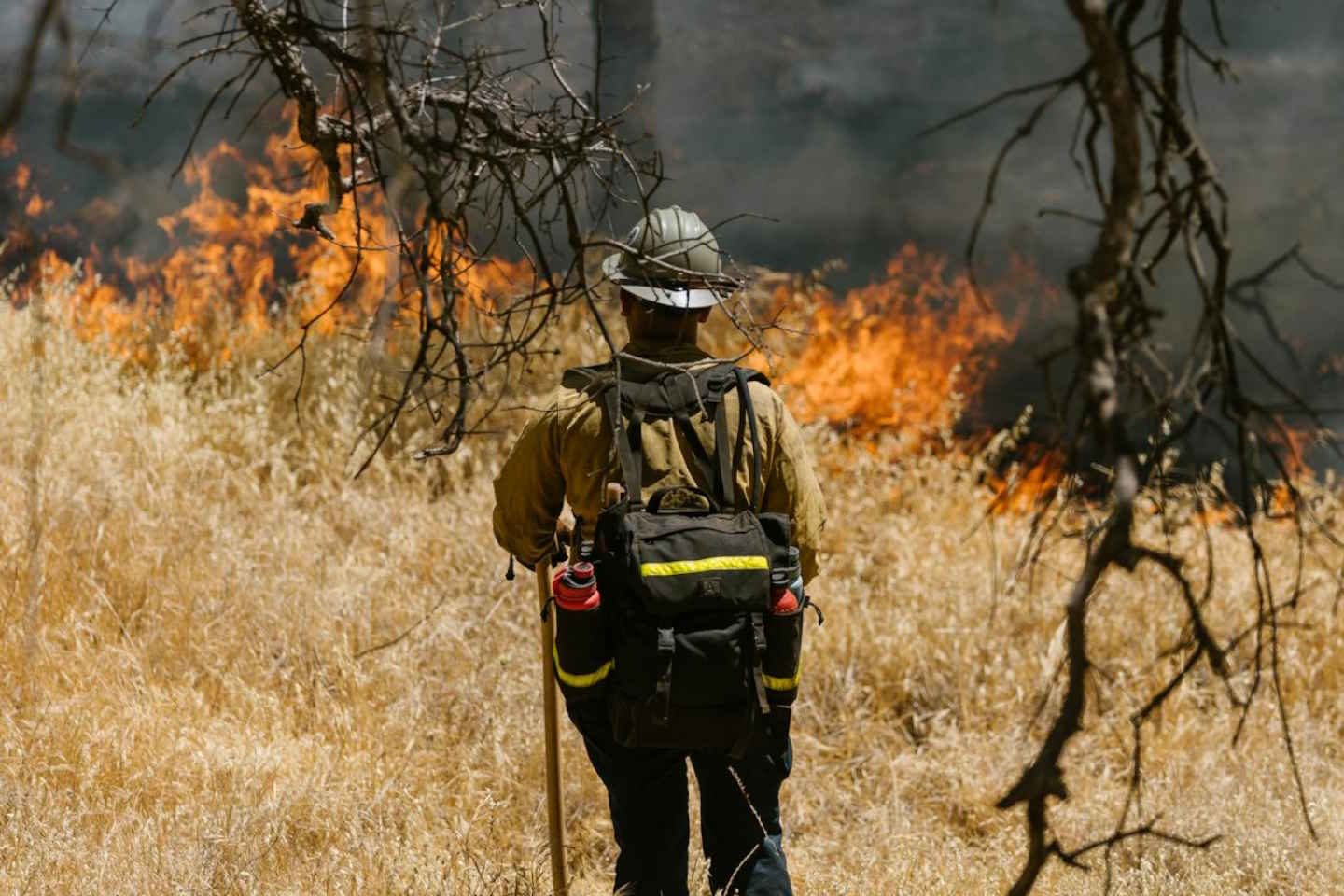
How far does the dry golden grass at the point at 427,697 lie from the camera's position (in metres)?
3.27

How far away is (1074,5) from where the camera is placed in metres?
1.08

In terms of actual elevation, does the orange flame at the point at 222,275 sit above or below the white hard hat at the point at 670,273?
above

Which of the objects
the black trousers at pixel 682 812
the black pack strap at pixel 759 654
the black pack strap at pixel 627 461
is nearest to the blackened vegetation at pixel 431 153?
the black pack strap at pixel 627 461

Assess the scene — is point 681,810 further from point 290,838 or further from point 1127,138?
point 1127,138

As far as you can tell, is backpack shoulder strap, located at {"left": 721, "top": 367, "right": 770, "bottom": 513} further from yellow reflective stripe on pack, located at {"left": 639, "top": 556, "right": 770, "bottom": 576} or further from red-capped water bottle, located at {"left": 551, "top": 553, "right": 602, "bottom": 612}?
red-capped water bottle, located at {"left": 551, "top": 553, "right": 602, "bottom": 612}

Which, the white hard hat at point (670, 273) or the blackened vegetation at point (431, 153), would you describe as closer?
the blackened vegetation at point (431, 153)

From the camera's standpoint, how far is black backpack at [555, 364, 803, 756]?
7.95 feet

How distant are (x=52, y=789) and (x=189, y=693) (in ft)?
2.53

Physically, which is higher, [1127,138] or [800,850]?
[1127,138]

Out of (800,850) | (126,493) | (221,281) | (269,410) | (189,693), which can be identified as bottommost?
(800,850)

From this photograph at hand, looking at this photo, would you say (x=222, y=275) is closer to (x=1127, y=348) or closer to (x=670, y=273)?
(x=670, y=273)

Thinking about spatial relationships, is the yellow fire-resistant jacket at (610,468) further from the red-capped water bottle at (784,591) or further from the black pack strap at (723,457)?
the red-capped water bottle at (784,591)

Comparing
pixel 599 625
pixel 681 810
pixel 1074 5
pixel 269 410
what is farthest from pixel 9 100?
pixel 269 410

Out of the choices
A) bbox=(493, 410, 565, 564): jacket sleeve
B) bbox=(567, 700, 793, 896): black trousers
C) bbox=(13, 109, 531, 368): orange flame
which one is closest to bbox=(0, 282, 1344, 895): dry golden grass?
bbox=(567, 700, 793, 896): black trousers
